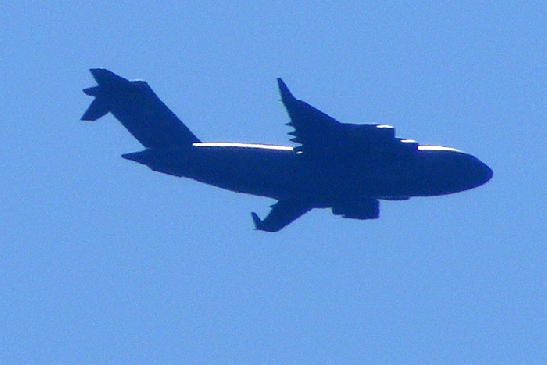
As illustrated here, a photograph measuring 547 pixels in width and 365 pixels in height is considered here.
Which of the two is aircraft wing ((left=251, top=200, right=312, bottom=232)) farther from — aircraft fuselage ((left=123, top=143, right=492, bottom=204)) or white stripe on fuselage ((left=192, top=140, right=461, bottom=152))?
white stripe on fuselage ((left=192, top=140, right=461, bottom=152))

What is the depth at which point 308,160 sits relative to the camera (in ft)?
101

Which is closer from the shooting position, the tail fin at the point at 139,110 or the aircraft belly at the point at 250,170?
the aircraft belly at the point at 250,170

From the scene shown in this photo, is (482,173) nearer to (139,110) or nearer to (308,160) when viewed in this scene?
(308,160)

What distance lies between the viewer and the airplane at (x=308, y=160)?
3003 cm

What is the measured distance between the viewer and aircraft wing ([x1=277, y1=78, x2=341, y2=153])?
29.2m

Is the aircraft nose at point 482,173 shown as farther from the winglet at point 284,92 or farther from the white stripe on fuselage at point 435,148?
the winglet at point 284,92

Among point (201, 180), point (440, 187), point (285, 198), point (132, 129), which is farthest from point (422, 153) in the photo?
point (132, 129)

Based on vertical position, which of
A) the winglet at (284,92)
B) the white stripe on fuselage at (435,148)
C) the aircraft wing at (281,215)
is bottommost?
the aircraft wing at (281,215)

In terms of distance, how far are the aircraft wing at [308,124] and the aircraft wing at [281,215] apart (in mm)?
3044

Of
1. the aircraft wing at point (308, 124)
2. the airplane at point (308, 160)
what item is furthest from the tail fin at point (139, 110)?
the aircraft wing at point (308, 124)

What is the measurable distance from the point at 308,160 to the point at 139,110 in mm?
5283

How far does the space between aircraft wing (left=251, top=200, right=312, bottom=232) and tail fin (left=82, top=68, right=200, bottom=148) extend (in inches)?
112

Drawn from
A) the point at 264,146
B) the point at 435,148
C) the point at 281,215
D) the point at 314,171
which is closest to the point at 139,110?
the point at 264,146

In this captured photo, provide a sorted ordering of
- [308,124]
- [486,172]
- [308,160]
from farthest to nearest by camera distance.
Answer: [486,172] → [308,160] → [308,124]
